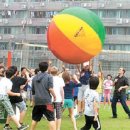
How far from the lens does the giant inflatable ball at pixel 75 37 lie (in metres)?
10.4

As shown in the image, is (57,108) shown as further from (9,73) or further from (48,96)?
(9,73)

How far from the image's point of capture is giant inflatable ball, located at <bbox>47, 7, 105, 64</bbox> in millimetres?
10438

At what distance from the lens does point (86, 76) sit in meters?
13.9

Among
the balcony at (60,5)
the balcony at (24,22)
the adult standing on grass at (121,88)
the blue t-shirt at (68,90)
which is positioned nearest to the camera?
the blue t-shirt at (68,90)

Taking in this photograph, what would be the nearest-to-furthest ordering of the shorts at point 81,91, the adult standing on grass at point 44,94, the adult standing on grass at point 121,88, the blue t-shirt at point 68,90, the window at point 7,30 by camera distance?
the adult standing on grass at point 44,94, the blue t-shirt at point 68,90, the shorts at point 81,91, the adult standing on grass at point 121,88, the window at point 7,30

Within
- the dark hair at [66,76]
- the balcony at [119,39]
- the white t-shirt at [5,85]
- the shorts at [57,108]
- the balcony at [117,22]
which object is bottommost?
the shorts at [57,108]

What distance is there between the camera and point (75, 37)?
34.2ft

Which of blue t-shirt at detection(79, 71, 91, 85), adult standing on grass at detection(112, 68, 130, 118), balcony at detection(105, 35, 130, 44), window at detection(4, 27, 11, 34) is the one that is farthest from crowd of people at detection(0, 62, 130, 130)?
window at detection(4, 27, 11, 34)

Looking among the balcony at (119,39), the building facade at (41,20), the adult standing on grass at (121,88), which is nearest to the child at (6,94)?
the adult standing on grass at (121,88)

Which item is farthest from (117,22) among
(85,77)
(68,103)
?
(68,103)

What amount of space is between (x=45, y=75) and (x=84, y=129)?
1316mm

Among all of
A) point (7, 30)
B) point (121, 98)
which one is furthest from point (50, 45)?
point (7, 30)

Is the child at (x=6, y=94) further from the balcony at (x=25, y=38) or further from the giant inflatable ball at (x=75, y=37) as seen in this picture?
the balcony at (x=25, y=38)

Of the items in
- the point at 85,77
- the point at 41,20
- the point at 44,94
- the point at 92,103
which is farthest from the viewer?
A: the point at 41,20
